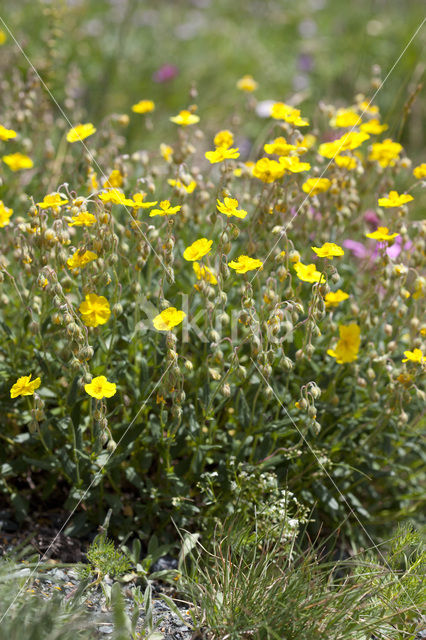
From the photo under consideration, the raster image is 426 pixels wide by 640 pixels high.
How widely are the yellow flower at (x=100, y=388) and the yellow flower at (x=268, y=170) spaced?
89cm

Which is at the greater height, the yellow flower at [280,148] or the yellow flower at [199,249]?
the yellow flower at [280,148]

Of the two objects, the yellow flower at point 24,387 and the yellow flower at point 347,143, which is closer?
the yellow flower at point 24,387

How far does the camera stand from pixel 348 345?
2.36m

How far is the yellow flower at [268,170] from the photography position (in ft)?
7.47

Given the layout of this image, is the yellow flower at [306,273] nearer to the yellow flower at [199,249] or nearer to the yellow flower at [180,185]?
the yellow flower at [199,249]

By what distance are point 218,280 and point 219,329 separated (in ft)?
0.79

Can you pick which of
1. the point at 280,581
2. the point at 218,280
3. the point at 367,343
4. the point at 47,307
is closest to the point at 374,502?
the point at 367,343

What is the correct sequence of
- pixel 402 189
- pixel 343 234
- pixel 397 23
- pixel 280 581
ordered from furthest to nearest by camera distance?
pixel 397 23 < pixel 402 189 < pixel 343 234 < pixel 280 581

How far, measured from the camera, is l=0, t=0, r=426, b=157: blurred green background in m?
6.31

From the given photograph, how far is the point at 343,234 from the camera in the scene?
2879mm

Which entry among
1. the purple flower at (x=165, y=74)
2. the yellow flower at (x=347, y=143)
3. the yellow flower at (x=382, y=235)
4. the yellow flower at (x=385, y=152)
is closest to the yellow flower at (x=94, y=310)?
the yellow flower at (x=382, y=235)

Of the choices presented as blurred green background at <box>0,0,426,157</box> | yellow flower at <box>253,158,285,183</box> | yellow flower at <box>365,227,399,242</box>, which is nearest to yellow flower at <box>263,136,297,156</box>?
yellow flower at <box>253,158,285,183</box>

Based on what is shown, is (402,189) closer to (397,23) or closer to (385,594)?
(385,594)

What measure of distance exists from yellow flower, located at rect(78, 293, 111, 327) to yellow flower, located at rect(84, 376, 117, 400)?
0.62 ft
